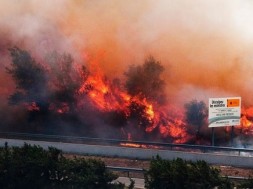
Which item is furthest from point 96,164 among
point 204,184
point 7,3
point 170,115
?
point 7,3

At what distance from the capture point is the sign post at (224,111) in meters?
18.3

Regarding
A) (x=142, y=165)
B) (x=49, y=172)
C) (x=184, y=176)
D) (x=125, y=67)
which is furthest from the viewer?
(x=125, y=67)

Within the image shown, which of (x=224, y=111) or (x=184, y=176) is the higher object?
(x=224, y=111)

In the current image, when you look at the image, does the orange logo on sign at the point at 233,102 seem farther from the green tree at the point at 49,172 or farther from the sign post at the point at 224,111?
the green tree at the point at 49,172

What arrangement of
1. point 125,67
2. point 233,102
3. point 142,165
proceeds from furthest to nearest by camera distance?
point 125,67, point 233,102, point 142,165

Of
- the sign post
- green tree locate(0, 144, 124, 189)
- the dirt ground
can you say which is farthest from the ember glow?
green tree locate(0, 144, 124, 189)

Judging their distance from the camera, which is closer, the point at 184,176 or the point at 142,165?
the point at 184,176

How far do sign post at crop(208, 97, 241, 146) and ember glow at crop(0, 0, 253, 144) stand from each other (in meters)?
2.01

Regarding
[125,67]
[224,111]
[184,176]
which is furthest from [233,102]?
[184,176]

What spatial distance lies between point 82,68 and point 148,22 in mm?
3949

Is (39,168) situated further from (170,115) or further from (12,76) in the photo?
(12,76)

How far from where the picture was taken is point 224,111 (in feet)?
60.4

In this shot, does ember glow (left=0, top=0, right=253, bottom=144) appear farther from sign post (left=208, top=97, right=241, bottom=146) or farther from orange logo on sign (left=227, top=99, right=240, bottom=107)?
orange logo on sign (left=227, top=99, right=240, bottom=107)

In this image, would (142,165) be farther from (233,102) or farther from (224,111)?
(233,102)
